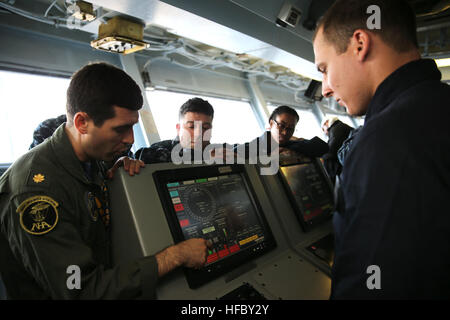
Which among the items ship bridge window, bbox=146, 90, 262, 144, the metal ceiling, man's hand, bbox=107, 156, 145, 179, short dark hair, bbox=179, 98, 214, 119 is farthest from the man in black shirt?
ship bridge window, bbox=146, 90, 262, 144

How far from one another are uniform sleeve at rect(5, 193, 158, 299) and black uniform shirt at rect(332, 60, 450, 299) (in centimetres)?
59

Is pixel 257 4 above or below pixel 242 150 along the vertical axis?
above

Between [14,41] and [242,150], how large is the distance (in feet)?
8.57

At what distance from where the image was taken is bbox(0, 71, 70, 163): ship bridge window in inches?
96.0

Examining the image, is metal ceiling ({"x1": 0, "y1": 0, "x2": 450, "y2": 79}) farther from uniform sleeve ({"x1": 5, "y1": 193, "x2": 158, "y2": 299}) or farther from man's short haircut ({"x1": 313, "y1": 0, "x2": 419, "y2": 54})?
uniform sleeve ({"x1": 5, "y1": 193, "x2": 158, "y2": 299})

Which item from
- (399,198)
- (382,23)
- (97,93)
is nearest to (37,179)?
(97,93)

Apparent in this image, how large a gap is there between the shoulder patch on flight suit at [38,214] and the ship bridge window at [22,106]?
79.5 inches

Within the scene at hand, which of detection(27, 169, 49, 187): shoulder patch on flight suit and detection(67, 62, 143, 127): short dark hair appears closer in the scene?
detection(27, 169, 49, 187): shoulder patch on flight suit

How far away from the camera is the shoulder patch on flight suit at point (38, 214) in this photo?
736mm

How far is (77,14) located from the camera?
168 centimetres

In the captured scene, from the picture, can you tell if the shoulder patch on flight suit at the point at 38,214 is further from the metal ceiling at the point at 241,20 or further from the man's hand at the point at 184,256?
the metal ceiling at the point at 241,20

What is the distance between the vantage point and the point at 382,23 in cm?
82
